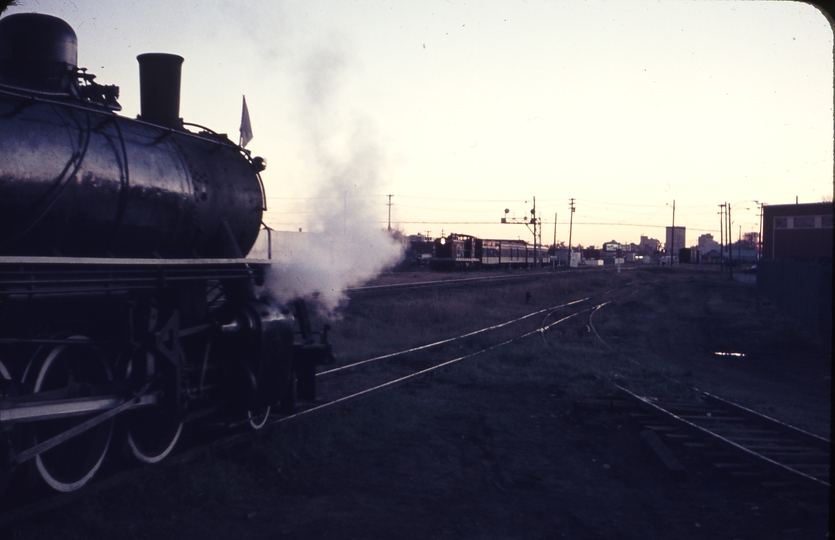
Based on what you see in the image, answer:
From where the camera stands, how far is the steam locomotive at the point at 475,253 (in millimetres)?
52969

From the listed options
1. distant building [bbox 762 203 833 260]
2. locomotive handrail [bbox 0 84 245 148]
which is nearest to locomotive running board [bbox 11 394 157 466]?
locomotive handrail [bbox 0 84 245 148]

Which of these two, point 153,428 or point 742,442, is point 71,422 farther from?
point 742,442

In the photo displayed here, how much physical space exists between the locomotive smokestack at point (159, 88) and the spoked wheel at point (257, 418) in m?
3.13

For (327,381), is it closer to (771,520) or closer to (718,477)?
(718,477)

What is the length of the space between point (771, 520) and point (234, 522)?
14.2 ft

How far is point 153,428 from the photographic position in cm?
579

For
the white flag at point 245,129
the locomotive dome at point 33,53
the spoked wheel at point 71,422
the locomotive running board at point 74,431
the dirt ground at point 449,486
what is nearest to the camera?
the locomotive running board at point 74,431

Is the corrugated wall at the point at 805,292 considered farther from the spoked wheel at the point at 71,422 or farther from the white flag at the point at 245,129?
the spoked wheel at the point at 71,422

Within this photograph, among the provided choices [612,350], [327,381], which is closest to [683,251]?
[612,350]

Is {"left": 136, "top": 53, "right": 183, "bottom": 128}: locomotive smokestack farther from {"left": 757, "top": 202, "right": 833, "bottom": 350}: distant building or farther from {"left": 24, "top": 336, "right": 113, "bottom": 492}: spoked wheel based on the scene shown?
{"left": 757, "top": 202, "right": 833, "bottom": 350}: distant building

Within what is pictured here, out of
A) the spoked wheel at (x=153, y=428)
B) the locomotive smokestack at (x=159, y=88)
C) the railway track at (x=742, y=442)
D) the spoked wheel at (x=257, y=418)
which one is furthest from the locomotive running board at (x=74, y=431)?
the railway track at (x=742, y=442)

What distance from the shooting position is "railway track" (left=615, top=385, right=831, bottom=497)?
20.6 feet

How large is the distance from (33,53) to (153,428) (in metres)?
3.27

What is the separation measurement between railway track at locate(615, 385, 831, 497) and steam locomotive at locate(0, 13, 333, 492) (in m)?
4.73
